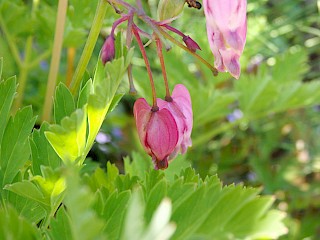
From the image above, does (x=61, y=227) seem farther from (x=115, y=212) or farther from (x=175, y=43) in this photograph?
(x=175, y=43)

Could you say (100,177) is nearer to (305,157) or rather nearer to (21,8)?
(21,8)

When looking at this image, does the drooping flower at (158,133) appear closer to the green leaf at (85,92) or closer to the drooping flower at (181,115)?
the drooping flower at (181,115)

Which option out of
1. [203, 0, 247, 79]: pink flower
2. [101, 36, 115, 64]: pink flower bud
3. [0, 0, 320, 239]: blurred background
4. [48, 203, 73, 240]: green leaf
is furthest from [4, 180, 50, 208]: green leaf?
[0, 0, 320, 239]: blurred background

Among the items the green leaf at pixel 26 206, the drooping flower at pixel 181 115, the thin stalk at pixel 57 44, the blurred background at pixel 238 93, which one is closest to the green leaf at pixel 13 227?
the green leaf at pixel 26 206

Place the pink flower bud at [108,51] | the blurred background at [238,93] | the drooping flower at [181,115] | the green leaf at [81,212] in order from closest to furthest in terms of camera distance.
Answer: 1. the green leaf at [81,212]
2. the pink flower bud at [108,51]
3. the drooping flower at [181,115]
4. the blurred background at [238,93]

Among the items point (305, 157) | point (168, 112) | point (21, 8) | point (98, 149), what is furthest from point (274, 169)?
point (168, 112)
